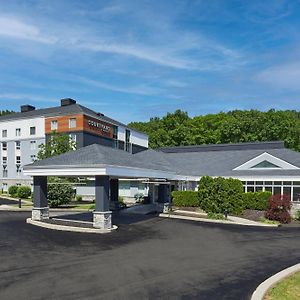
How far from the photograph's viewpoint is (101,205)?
70.5 feet

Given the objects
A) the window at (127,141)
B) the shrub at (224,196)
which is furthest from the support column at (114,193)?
the window at (127,141)

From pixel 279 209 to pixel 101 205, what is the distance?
606 inches

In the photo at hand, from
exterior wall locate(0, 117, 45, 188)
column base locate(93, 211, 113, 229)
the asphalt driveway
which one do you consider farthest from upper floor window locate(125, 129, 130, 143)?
column base locate(93, 211, 113, 229)

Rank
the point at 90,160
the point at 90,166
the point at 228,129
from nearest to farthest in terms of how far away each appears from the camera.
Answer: the point at 90,166 < the point at 90,160 < the point at 228,129

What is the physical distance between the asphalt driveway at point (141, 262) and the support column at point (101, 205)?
117cm

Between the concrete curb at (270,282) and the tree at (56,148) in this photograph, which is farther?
the tree at (56,148)

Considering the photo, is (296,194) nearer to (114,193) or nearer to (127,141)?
(114,193)

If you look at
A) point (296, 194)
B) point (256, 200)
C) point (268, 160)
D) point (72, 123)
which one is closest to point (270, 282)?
point (256, 200)

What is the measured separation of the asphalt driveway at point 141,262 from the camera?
10250mm

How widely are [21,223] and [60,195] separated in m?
11.9

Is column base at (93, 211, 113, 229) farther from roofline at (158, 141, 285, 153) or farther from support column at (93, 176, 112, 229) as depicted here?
roofline at (158, 141, 285, 153)

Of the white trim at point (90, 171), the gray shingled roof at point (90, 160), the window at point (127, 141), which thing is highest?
the window at point (127, 141)

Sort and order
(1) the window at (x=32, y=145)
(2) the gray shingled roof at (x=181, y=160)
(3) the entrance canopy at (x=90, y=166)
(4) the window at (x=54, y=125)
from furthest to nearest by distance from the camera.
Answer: (1) the window at (x=32, y=145), (4) the window at (x=54, y=125), (2) the gray shingled roof at (x=181, y=160), (3) the entrance canopy at (x=90, y=166)

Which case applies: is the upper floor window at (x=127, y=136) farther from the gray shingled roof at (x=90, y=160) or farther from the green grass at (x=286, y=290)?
the green grass at (x=286, y=290)
